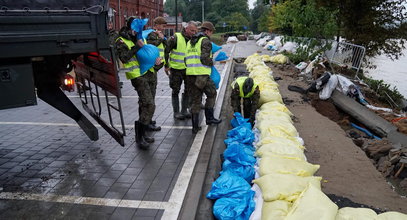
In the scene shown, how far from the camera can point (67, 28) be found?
325 cm

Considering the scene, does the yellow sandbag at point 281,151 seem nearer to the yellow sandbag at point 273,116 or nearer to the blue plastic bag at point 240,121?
the yellow sandbag at point 273,116

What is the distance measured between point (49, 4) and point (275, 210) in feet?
9.81

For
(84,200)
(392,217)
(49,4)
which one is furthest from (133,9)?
(392,217)

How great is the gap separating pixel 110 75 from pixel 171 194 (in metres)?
1.62

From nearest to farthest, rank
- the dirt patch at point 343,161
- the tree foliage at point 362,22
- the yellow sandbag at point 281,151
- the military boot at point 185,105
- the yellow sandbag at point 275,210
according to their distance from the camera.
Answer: the yellow sandbag at point 275,210
the yellow sandbag at point 281,151
the dirt patch at point 343,161
the military boot at point 185,105
the tree foliage at point 362,22

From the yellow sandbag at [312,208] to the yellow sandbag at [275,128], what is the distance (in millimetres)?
1646

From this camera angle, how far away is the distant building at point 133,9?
30184 mm

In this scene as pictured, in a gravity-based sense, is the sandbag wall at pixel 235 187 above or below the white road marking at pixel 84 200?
above

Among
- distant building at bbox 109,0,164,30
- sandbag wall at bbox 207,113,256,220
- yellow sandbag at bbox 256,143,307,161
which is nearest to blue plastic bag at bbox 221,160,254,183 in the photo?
sandbag wall at bbox 207,113,256,220

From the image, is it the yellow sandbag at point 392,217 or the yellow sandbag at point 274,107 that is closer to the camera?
the yellow sandbag at point 392,217

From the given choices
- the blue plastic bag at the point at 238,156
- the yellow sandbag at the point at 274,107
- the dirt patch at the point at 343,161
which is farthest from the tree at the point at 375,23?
the blue plastic bag at the point at 238,156

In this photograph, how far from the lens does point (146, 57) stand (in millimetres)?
4445

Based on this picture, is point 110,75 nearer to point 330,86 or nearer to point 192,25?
point 192,25

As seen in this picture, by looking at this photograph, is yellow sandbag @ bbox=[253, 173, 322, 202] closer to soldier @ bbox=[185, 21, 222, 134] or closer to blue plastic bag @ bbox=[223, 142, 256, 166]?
blue plastic bag @ bbox=[223, 142, 256, 166]
